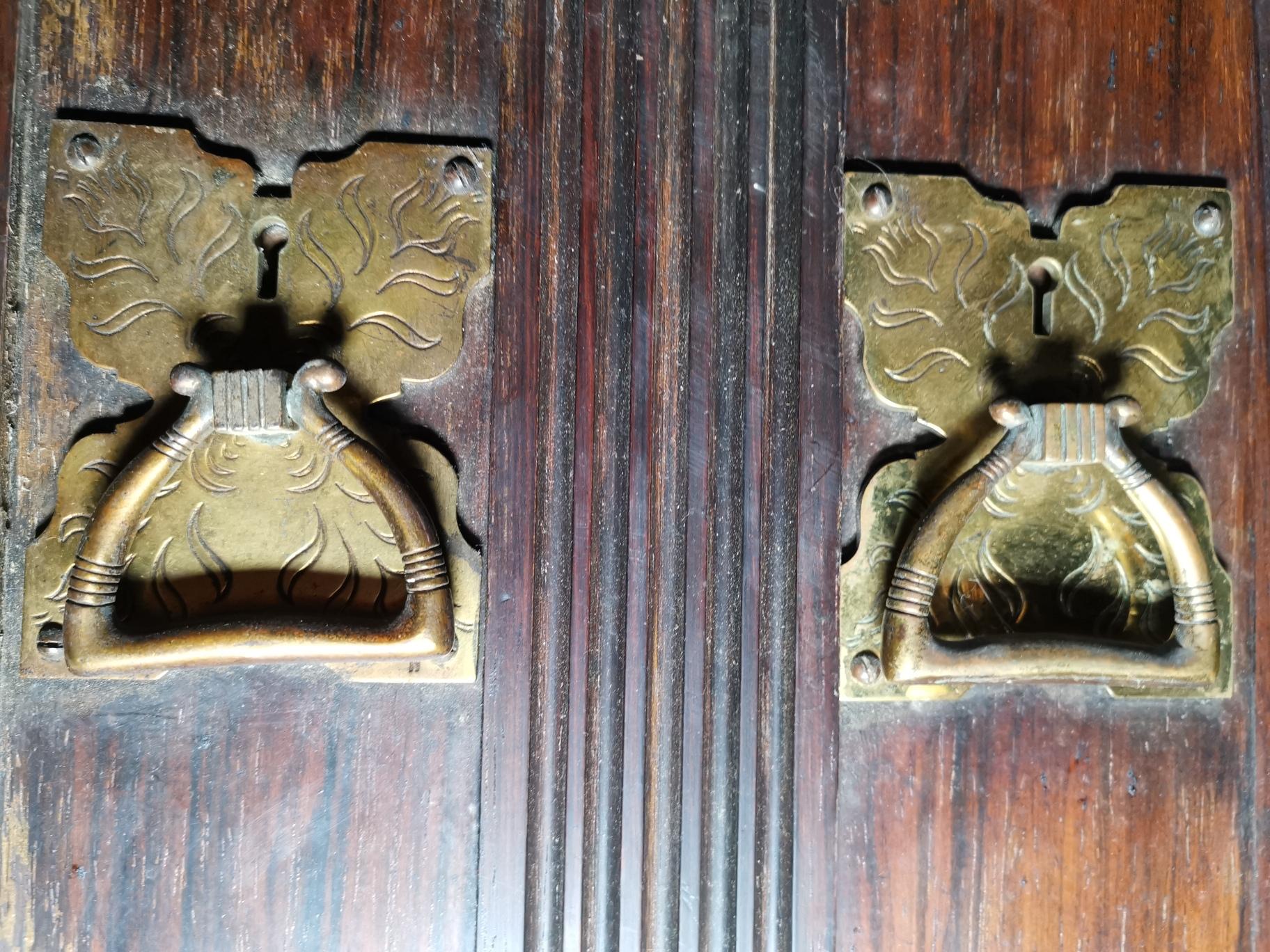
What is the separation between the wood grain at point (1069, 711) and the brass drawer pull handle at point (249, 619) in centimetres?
21

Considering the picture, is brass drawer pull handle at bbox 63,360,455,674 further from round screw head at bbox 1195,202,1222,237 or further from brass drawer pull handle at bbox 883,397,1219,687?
round screw head at bbox 1195,202,1222,237

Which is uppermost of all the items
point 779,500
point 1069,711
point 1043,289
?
point 1043,289

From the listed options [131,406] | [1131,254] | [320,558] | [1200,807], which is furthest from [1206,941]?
[131,406]

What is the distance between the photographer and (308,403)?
0.48m

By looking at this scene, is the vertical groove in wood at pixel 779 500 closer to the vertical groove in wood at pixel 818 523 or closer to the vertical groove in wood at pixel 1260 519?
the vertical groove in wood at pixel 818 523

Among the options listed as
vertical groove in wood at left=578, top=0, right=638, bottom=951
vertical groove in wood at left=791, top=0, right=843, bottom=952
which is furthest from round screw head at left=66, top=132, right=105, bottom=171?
vertical groove in wood at left=791, top=0, right=843, bottom=952

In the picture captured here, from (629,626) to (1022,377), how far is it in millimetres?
224

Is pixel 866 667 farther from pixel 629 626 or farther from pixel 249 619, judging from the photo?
pixel 249 619

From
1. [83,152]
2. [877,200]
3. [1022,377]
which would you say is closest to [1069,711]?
[1022,377]

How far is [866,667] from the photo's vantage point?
0.53 meters

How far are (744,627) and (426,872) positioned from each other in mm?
186

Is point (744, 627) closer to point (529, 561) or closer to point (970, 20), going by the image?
point (529, 561)

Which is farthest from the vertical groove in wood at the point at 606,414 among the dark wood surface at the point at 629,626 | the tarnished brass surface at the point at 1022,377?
the tarnished brass surface at the point at 1022,377

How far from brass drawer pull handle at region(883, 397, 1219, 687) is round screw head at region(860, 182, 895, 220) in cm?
11
